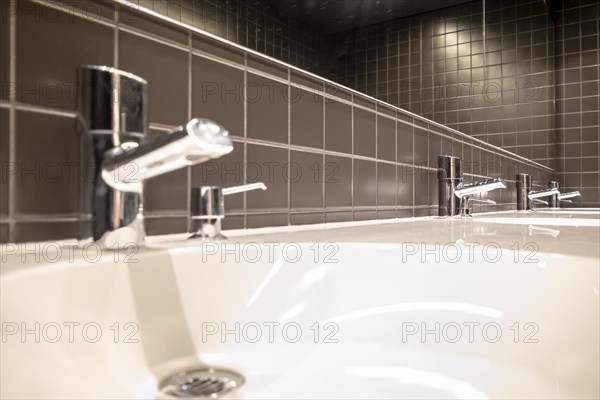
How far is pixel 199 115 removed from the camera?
73 centimetres

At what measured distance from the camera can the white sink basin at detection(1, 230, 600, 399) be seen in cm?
38

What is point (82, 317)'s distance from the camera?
41 centimetres

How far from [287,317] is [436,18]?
1046 millimetres

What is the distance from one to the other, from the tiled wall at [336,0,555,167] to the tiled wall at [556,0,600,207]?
0.97 ft

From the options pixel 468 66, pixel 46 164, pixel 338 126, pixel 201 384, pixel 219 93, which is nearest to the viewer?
pixel 201 384

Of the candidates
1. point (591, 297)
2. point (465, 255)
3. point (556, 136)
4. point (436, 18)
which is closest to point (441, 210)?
point (436, 18)

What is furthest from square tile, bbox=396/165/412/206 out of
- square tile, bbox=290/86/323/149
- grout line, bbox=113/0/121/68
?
grout line, bbox=113/0/121/68

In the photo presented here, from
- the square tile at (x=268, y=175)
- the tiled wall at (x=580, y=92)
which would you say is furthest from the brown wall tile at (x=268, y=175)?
the tiled wall at (x=580, y=92)

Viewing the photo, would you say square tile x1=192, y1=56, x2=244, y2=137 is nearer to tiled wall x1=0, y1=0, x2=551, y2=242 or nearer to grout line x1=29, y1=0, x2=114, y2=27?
tiled wall x1=0, y1=0, x2=551, y2=242

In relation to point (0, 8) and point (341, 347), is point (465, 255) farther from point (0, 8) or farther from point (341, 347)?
point (0, 8)

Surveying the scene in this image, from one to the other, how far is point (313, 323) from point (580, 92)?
2.96 meters

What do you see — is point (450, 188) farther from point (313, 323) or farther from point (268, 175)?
point (313, 323)

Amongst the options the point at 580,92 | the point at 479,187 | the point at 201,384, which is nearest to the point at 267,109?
the point at 201,384

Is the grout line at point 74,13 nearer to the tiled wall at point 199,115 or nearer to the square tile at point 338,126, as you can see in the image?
the tiled wall at point 199,115
